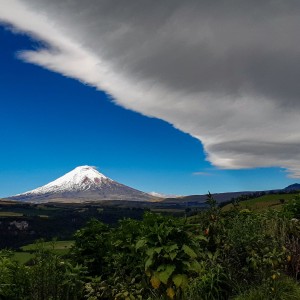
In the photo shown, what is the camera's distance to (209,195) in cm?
1023

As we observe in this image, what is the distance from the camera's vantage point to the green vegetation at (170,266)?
7941mm

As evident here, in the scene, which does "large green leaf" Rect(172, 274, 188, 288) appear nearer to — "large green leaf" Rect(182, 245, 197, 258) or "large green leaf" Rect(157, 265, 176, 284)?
"large green leaf" Rect(157, 265, 176, 284)

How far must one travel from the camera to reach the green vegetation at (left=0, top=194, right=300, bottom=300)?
7.94 m

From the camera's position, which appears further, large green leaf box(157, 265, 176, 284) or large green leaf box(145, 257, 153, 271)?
large green leaf box(145, 257, 153, 271)

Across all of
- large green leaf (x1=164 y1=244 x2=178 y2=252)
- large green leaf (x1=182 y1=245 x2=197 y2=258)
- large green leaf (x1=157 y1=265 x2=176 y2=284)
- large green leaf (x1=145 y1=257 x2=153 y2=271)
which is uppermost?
large green leaf (x1=164 y1=244 x2=178 y2=252)

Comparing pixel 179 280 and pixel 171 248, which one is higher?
pixel 171 248

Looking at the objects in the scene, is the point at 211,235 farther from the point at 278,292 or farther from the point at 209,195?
the point at 278,292

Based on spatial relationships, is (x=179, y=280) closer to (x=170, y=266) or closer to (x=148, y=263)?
(x=170, y=266)

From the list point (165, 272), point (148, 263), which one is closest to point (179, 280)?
point (165, 272)

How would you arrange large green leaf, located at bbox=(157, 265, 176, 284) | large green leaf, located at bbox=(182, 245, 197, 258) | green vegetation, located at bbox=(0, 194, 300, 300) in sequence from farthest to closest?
green vegetation, located at bbox=(0, 194, 300, 300)
large green leaf, located at bbox=(182, 245, 197, 258)
large green leaf, located at bbox=(157, 265, 176, 284)

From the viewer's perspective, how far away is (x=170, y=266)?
767 cm

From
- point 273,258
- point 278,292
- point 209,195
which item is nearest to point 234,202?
point 209,195

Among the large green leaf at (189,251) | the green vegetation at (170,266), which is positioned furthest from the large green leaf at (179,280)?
the large green leaf at (189,251)

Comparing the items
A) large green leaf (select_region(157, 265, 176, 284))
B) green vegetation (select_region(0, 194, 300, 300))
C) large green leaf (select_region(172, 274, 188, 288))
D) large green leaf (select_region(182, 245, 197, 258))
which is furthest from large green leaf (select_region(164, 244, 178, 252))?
large green leaf (select_region(172, 274, 188, 288))
